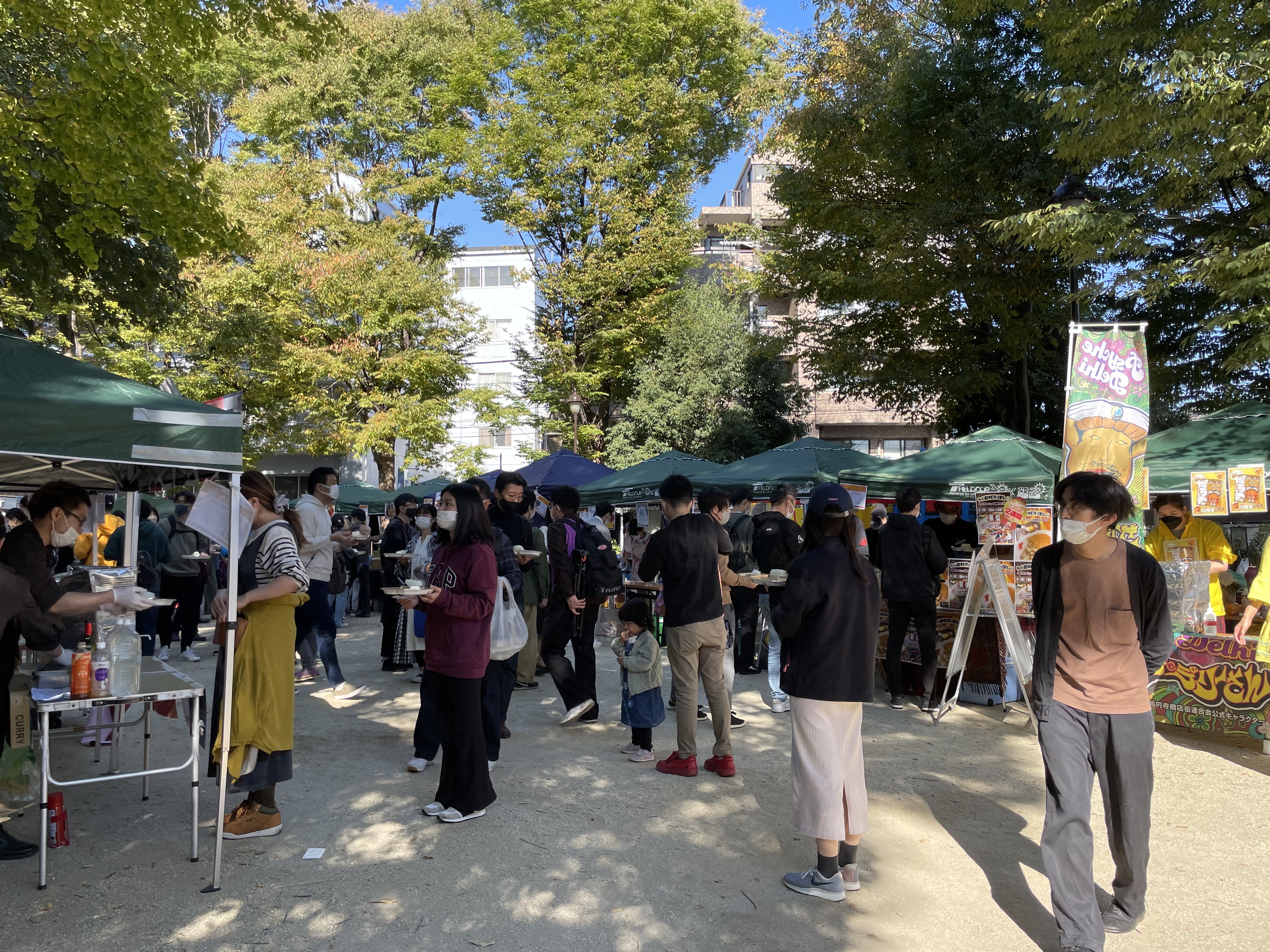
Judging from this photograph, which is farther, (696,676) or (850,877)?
(696,676)

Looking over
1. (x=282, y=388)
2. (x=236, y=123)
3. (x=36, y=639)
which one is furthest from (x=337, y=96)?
(x=36, y=639)

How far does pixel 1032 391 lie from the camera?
64.8 ft

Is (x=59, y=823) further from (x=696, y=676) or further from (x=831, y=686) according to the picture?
(x=831, y=686)

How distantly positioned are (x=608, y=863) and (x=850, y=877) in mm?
1195

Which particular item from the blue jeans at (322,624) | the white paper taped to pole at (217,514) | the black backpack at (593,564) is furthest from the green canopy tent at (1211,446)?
the white paper taped to pole at (217,514)

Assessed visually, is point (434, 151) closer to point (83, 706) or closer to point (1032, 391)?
point (1032, 391)

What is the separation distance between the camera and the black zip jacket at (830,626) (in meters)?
4.28

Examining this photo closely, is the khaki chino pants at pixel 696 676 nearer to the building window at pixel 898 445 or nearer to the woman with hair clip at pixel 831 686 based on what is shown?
the woman with hair clip at pixel 831 686

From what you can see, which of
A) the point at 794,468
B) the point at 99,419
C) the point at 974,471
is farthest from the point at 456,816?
the point at 794,468

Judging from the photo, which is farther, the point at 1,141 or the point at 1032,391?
the point at 1032,391

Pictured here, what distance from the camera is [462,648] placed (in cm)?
516

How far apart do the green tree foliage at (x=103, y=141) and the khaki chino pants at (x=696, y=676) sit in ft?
20.2

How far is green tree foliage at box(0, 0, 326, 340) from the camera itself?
7.79 meters

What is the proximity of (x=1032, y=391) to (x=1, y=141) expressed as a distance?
1816cm
